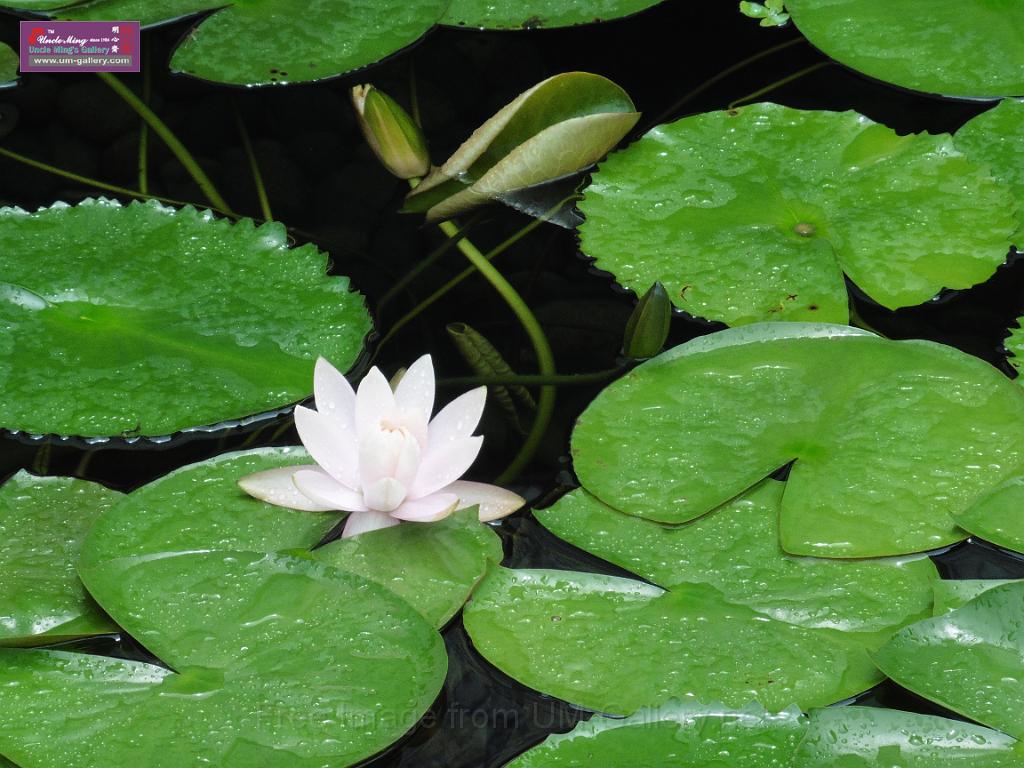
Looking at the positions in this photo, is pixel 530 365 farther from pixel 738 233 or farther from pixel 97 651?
pixel 97 651

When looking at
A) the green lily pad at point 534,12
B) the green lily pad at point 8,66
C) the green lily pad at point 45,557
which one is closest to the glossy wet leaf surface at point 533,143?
the green lily pad at point 534,12

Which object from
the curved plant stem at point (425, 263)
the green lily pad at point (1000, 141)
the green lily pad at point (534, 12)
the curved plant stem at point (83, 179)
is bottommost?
the curved plant stem at point (425, 263)

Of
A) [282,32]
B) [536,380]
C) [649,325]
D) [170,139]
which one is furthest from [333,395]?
[282,32]

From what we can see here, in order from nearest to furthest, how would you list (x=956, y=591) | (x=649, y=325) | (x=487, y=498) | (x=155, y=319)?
(x=956, y=591), (x=487, y=498), (x=649, y=325), (x=155, y=319)

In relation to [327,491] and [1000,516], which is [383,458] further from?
[1000,516]

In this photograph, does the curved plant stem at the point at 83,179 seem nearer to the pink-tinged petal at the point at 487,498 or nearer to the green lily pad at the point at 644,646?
the pink-tinged petal at the point at 487,498

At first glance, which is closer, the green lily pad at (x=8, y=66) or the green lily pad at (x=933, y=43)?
the green lily pad at (x=933, y=43)

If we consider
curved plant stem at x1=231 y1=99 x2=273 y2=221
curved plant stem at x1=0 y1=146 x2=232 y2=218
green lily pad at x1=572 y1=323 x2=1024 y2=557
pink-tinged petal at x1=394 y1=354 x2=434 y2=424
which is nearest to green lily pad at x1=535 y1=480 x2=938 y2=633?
green lily pad at x1=572 y1=323 x2=1024 y2=557
